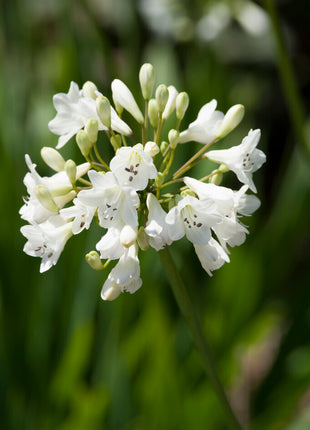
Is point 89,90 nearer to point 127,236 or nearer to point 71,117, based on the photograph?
point 71,117

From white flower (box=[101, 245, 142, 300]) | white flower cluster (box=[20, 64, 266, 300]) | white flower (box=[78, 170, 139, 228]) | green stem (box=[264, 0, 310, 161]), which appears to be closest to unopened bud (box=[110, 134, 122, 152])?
white flower cluster (box=[20, 64, 266, 300])

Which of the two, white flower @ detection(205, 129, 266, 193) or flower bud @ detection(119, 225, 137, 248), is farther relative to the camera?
white flower @ detection(205, 129, 266, 193)

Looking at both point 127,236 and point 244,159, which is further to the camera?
point 244,159

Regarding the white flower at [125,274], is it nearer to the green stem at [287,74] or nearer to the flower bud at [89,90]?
the flower bud at [89,90]

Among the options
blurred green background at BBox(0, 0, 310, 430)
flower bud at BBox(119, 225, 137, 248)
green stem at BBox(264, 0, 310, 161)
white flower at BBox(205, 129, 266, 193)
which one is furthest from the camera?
blurred green background at BBox(0, 0, 310, 430)

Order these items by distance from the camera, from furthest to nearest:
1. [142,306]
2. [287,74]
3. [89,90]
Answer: [142,306] < [287,74] < [89,90]

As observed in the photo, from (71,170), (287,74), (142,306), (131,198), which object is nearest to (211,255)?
(131,198)

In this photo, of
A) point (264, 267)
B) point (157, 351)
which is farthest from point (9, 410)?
point (264, 267)

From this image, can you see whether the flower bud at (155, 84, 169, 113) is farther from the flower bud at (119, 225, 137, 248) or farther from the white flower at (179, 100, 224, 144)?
the flower bud at (119, 225, 137, 248)
